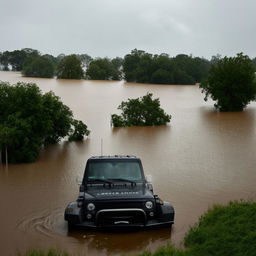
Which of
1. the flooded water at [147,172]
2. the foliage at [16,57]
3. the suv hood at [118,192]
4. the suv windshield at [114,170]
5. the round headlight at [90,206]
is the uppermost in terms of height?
the foliage at [16,57]

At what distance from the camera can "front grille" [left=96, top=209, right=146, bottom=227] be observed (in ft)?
31.5

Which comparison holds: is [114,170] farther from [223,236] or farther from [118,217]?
[223,236]

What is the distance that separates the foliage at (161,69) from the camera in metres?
72.1

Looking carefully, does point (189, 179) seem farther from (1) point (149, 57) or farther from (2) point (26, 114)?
(1) point (149, 57)

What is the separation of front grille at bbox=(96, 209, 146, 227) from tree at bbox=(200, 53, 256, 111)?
1323 inches

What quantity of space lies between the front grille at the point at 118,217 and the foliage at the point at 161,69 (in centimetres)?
6203

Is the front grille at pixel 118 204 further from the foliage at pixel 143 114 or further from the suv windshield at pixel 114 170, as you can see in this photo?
the foliage at pixel 143 114

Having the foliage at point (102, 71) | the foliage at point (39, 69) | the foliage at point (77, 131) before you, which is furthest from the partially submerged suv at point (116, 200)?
the foliage at point (39, 69)

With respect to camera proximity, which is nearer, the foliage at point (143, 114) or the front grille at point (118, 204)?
the front grille at point (118, 204)

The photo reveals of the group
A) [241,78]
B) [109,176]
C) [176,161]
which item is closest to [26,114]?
[176,161]

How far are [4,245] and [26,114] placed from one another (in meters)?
12.2

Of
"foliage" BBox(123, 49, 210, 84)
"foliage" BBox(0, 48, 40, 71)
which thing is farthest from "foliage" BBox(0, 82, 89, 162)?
"foliage" BBox(0, 48, 40, 71)

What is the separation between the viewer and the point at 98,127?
107ft

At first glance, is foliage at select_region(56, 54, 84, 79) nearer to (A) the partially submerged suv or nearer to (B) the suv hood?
(A) the partially submerged suv
